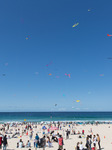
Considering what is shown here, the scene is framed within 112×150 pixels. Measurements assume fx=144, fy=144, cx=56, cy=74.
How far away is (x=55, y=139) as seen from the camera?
1758cm

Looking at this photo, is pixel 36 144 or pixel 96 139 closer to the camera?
pixel 36 144

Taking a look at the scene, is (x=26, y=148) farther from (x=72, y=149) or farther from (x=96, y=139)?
(x=96, y=139)

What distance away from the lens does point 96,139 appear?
14.7 meters

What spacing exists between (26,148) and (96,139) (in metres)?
7.17

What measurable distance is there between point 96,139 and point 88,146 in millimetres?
2338

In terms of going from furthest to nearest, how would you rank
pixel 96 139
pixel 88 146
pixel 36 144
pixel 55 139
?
pixel 55 139, pixel 96 139, pixel 36 144, pixel 88 146

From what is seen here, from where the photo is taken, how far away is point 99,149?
45.9 ft

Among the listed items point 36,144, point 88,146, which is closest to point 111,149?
point 88,146

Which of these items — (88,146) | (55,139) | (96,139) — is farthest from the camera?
(55,139)

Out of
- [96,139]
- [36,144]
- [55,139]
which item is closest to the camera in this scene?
[36,144]

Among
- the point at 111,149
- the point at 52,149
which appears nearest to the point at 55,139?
the point at 52,149

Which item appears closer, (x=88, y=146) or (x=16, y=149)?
(x=88, y=146)

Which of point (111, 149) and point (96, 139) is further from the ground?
point (96, 139)

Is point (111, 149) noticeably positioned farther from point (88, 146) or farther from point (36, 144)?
point (36, 144)
